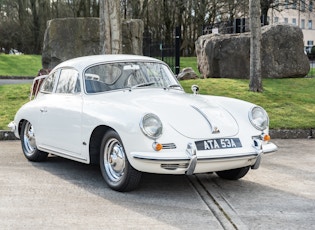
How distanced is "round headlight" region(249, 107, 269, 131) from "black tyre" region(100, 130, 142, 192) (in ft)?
4.61

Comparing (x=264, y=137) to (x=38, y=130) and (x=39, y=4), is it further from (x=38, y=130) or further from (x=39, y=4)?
(x=39, y=4)

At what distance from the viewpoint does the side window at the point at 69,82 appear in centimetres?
614

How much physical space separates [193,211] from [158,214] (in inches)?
13.1

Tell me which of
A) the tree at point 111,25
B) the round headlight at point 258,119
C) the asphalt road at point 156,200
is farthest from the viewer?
the tree at point 111,25

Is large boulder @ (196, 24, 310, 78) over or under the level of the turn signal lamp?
over

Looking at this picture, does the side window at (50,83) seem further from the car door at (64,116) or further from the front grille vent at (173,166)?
the front grille vent at (173,166)

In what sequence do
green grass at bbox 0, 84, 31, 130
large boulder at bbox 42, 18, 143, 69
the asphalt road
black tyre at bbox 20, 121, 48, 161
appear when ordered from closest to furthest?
the asphalt road < black tyre at bbox 20, 121, 48, 161 < green grass at bbox 0, 84, 31, 130 < large boulder at bbox 42, 18, 143, 69

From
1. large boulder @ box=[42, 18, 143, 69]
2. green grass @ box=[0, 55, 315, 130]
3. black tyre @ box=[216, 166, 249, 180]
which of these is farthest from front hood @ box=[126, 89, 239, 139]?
large boulder @ box=[42, 18, 143, 69]

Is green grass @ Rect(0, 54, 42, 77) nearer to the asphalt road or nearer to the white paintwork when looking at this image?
the white paintwork

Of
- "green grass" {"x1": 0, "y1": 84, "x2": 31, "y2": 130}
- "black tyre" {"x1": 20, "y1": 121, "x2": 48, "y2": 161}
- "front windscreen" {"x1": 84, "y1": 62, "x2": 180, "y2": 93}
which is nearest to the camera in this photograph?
"front windscreen" {"x1": 84, "y1": 62, "x2": 180, "y2": 93}

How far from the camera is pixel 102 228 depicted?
404 centimetres

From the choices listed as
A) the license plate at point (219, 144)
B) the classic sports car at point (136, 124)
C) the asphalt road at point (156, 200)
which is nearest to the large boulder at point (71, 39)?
the classic sports car at point (136, 124)

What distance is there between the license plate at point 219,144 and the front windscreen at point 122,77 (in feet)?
4.69

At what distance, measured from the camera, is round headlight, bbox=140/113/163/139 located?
4824 millimetres
